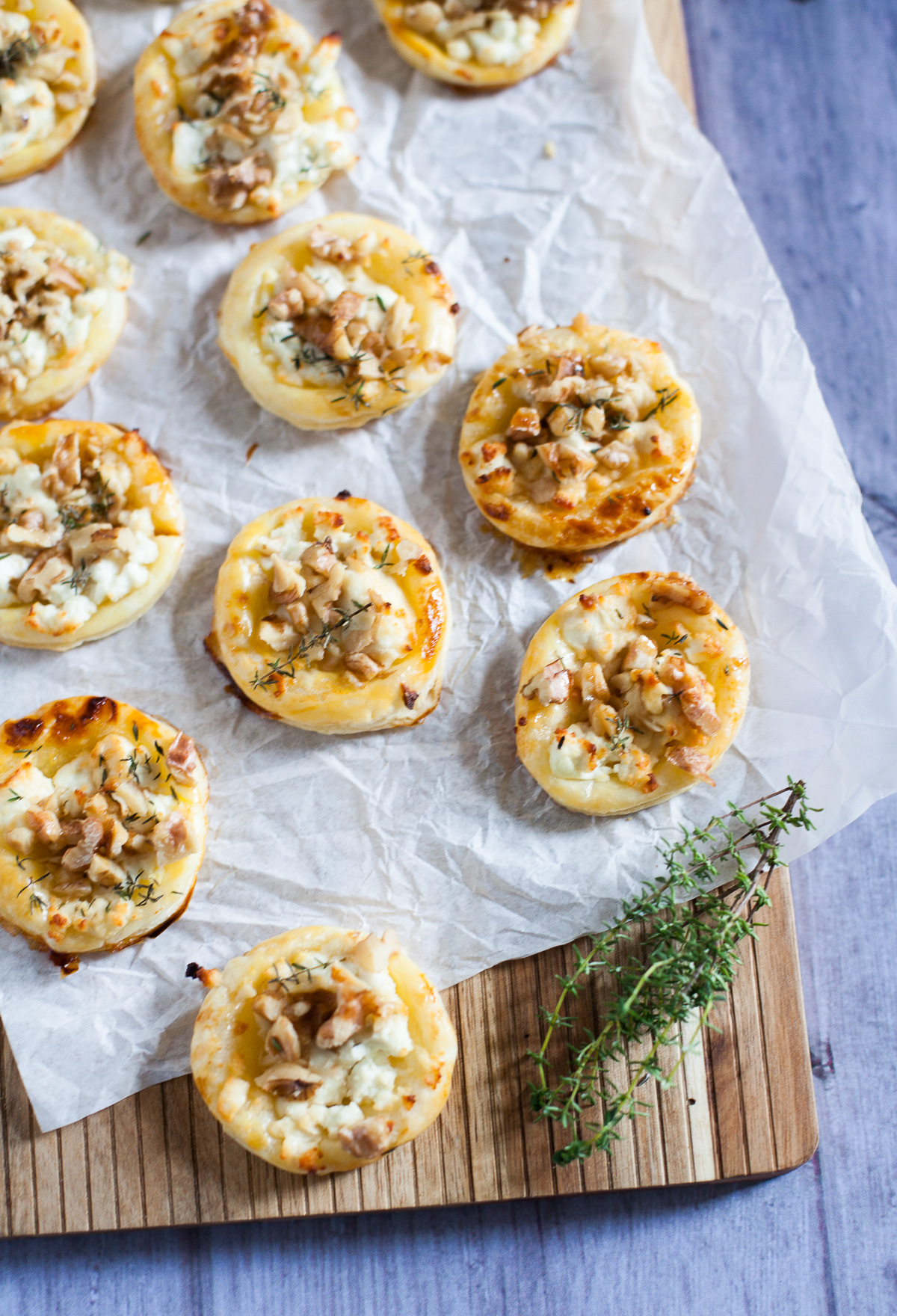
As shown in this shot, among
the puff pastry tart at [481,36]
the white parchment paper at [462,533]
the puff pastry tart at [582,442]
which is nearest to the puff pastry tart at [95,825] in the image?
the white parchment paper at [462,533]

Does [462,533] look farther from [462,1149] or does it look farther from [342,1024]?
[462,1149]

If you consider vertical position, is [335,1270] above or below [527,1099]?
below

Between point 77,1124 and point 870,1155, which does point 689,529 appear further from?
point 77,1124

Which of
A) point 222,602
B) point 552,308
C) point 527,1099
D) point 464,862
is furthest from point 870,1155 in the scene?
point 552,308

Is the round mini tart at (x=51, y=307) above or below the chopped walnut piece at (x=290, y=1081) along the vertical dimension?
above

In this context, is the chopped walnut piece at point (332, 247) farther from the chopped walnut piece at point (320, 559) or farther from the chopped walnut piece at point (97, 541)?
the chopped walnut piece at point (97, 541)

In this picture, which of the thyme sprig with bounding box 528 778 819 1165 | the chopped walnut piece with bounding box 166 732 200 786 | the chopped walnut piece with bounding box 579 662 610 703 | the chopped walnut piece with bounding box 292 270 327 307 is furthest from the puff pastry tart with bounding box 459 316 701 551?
the chopped walnut piece with bounding box 166 732 200 786

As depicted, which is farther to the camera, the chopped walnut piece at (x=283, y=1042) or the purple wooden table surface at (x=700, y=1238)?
the purple wooden table surface at (x=700, y=1238)

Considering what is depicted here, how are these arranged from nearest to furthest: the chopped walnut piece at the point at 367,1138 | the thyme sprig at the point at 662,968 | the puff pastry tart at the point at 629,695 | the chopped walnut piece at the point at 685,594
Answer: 1. the chopped walnut piece at the point at 367,1138
2. the thyme sprig at the point at 662,968
3. the puff pastry tart at the point at 629,695
4. the chopped walnut piece at the point at 685,594
